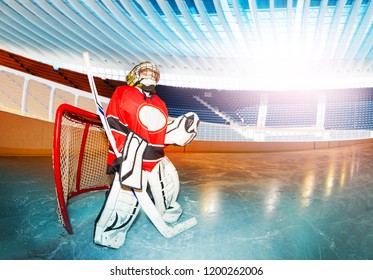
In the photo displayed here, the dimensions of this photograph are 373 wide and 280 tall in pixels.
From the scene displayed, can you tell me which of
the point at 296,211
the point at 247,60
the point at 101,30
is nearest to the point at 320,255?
the point at 296,211

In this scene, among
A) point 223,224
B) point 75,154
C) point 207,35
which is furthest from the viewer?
point 207,35

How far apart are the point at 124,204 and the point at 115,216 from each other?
8 cm

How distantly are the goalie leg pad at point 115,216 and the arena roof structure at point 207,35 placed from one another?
4.54 m

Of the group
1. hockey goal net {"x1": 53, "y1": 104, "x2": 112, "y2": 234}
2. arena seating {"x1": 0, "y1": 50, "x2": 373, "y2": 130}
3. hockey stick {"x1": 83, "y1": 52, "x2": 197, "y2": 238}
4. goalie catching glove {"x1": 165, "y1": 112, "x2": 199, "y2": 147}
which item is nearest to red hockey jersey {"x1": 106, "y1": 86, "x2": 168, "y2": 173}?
hockey stick {"x1": 83, "y1": 52, "x2": 197, "y2": 238}

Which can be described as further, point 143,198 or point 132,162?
point 143,198

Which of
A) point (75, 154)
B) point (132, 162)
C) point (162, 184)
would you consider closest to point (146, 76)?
point (132, 162)

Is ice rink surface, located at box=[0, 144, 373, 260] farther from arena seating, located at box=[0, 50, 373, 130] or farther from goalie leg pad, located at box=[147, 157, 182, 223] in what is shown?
arena seating, located at box=[0, 50, 373, 130]

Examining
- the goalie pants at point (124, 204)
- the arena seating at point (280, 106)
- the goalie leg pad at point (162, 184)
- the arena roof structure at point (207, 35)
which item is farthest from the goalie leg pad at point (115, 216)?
the arena seating at point (280, 106)

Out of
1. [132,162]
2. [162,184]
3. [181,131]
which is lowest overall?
[162,184]

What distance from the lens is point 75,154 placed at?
2.03 metres

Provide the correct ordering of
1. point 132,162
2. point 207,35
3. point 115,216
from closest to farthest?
1. point 132,162
2. point 115,216
3. point 207,35

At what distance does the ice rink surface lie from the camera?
1172mm

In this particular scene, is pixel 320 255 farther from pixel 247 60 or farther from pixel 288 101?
pixel 288 101

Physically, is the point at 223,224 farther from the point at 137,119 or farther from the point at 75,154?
the point at 75,154
